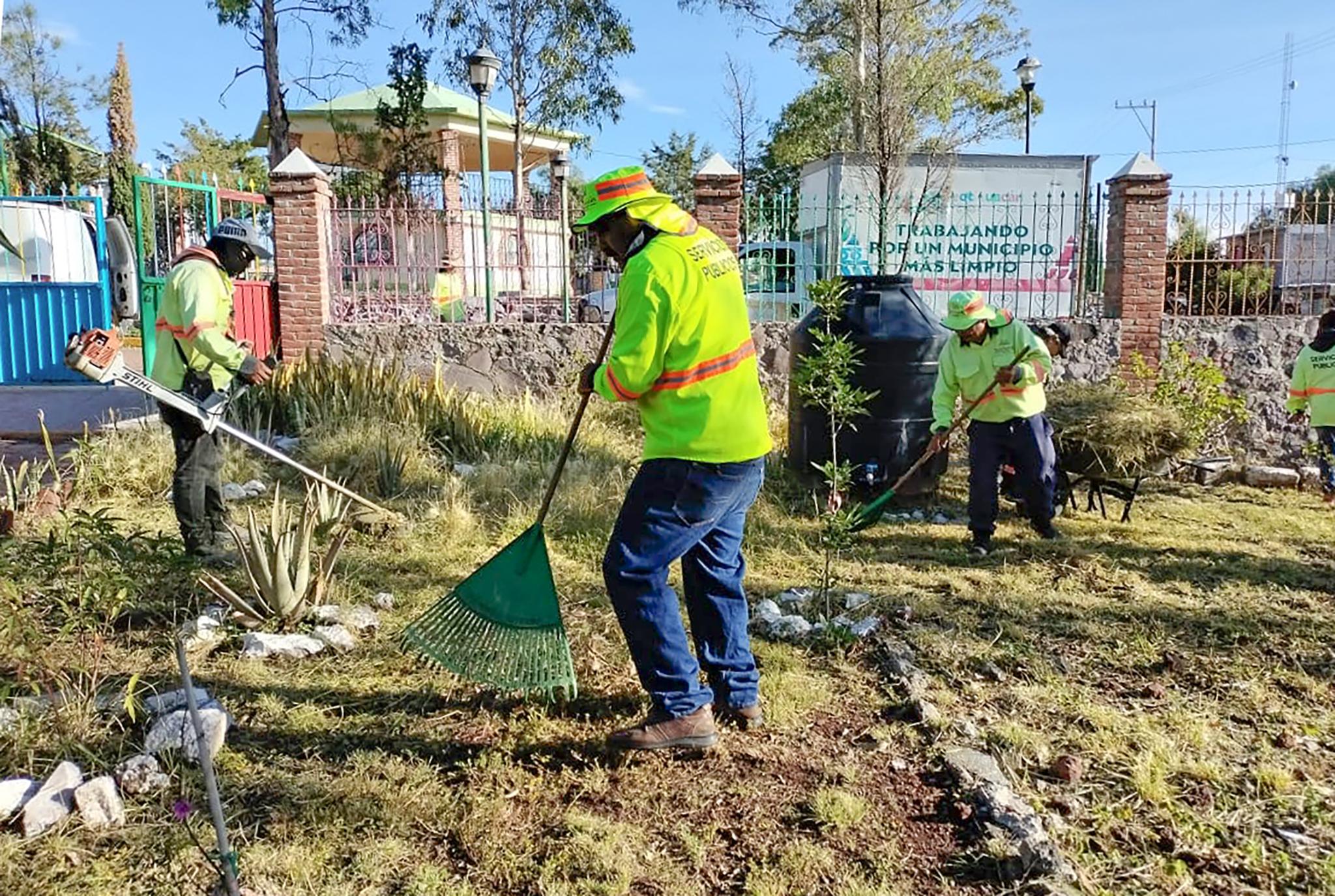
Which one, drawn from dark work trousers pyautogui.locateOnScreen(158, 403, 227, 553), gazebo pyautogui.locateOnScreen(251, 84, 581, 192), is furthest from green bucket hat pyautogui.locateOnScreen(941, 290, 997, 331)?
gazebo pyautogui.locateOnScreen(251, 84, 581, 192)

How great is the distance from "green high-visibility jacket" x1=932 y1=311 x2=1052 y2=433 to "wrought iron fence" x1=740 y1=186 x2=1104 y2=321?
4334mm

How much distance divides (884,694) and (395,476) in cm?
402

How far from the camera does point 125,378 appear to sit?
4.38 meters

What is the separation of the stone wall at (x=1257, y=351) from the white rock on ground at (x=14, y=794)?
9.85 metres

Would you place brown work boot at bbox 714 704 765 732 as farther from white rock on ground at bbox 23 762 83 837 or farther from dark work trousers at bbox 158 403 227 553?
dark work trousers at bbox 158 403 227 553

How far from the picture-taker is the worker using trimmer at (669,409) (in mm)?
2922

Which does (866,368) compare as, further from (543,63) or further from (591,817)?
(543,63)

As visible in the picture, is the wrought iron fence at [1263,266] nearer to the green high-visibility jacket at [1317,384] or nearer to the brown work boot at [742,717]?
the green high-visibility jacket at [1317,384]

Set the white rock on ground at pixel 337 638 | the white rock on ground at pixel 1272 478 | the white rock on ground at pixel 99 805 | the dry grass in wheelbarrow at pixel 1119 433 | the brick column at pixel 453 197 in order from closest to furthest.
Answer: the white rock on ground at pixel 99 805 < the white rock on ground at pixel 337 638 < the dry grass in wheelbarrow at pixel 1119 433 < the white rock on ground at pixel 1272 478 < the brick column at pixel 453 197

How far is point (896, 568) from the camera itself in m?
5.53

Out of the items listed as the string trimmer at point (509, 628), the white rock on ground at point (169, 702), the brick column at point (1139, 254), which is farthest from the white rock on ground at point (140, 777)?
the brick column at point (1139, 254)

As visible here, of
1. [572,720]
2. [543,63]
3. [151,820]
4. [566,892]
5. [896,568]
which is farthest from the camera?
[543,63]

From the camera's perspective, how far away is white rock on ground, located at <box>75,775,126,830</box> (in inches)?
105

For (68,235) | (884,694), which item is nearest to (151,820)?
(884,694)
